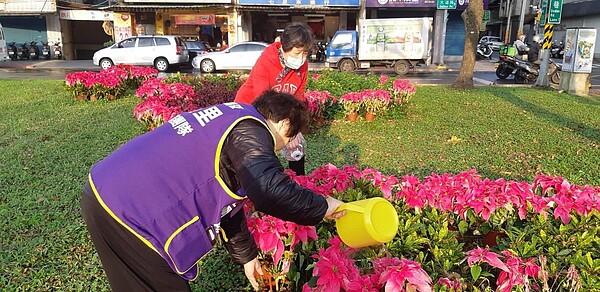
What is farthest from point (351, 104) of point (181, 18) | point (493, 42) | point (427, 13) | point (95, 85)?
point (493, 42)

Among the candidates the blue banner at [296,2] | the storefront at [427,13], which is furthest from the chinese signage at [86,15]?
the storefront at [427,13]

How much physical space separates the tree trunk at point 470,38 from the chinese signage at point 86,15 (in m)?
18.8

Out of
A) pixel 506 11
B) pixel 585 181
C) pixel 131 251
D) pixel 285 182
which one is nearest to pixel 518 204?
pixel 285 182

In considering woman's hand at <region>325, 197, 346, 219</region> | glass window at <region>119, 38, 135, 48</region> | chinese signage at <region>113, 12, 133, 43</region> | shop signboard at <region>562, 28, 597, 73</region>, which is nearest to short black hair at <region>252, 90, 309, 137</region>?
woman's hand at <region>325, 197, 346, 219</region>

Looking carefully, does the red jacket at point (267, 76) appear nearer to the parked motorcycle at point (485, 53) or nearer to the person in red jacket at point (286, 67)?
the person in red jacket at point (286, 67)

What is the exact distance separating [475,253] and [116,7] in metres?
24.1

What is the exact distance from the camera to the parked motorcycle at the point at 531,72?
12852 mm

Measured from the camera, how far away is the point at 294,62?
10.5 ft

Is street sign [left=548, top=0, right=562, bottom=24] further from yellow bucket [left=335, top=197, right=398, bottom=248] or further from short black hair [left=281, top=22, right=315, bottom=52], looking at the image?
yellow bucket [left=335, top=197, right=398, bottom=248]

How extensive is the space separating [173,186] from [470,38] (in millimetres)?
11603

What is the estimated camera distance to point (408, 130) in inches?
272

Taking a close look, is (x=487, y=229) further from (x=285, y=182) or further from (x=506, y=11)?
(x=506, y=11)

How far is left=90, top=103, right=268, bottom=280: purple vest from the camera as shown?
5.03 ft

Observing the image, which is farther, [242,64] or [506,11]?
[506,11]
